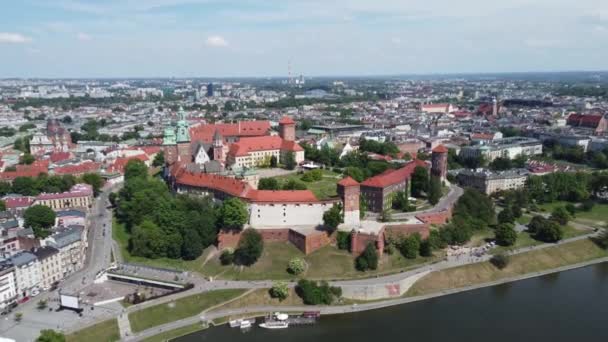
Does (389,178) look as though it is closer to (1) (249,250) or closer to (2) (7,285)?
(1) (249,250)

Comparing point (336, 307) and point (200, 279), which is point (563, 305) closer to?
point (336, 307)

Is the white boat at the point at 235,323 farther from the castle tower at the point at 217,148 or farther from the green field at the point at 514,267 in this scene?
the castle tower at the point at 217,148

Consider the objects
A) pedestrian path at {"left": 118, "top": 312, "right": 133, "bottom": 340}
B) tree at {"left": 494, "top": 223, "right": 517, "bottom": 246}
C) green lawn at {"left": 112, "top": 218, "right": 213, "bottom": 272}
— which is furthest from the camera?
tree at {"left": 494, "top": 223, "right": 517, "bottom": 246}

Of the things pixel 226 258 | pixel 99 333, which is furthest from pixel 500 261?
pixel 99 333

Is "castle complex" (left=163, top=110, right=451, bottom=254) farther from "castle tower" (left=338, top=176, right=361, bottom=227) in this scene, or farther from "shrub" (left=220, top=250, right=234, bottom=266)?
"shrub" (left=220, top=250, right=234, bottom=266)

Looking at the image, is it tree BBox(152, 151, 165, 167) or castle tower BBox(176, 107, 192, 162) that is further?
tree BBox(152, 151, 165, 167)

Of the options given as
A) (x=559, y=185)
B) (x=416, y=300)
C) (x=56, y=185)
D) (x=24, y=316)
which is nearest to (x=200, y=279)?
(x=24, y=316)

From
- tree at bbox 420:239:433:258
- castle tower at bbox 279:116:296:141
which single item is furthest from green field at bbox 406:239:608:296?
castle tower at bbox 279:116:296:141
